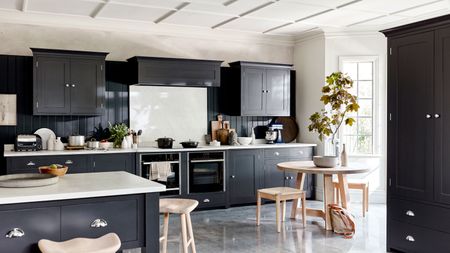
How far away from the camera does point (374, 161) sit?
8.02 metres

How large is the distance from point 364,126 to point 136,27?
4073 mm

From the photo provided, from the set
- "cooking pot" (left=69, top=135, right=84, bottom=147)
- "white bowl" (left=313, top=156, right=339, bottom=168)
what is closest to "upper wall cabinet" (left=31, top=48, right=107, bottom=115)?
"cooking pot" (left=69, top=135, right=84, bottom=147)

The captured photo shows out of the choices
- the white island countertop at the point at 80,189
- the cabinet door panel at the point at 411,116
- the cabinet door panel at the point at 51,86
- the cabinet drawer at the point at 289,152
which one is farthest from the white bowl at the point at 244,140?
the white island countertop at the point at 80,189

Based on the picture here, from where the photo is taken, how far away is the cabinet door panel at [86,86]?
686 centimetres

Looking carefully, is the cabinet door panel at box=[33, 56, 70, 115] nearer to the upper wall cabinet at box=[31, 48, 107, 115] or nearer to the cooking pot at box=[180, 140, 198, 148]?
the upper wall cabinet at box=[31, 48, 107, 115]

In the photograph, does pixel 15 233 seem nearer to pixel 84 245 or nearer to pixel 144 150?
pixel 84 245

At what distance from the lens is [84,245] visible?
9.55 feet

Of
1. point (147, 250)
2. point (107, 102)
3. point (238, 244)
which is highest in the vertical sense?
point (107, 102)

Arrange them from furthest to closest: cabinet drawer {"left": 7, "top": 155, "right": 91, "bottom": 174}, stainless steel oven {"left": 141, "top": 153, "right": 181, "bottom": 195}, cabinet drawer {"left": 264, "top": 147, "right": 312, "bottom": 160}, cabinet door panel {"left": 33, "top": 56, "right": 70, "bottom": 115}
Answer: cabinet drawer {"left": 264, "top": 147, "right": 312, "bottom": 160}
stainless steel oven {"left": 141, "top": 153, "right": 181, "bottom": 195}
cabinet door panel {"left": 33, "top": 56, "right": 70, "bottom": 115}
cabinet drawer {"left": 7, "top": 155, "right": 91, "bottom": 174}

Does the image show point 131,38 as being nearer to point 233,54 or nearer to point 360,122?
point 233,54

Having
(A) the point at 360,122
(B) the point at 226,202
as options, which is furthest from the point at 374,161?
(B) the point at 226,202

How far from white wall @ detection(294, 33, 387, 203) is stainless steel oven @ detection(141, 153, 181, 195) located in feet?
8.53

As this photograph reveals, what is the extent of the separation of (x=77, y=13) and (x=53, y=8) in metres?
0.40

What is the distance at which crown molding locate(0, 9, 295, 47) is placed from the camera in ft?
22.7
